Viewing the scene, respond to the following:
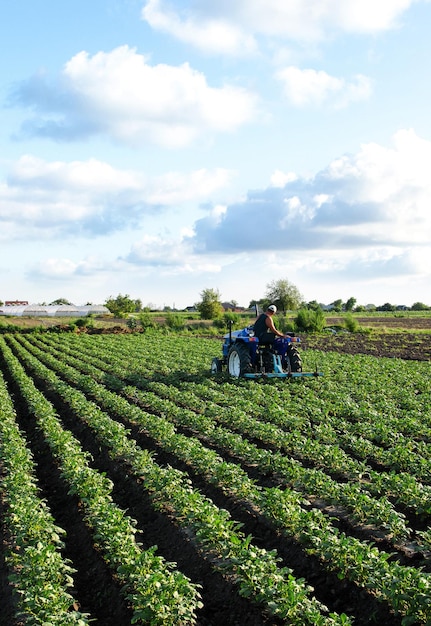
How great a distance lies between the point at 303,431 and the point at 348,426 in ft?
2.74

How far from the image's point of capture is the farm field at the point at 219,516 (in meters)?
5.15

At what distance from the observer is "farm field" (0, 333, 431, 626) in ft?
16.9

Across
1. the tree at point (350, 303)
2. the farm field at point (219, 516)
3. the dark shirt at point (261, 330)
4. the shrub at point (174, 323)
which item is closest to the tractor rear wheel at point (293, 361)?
the dark shirt at point (261, 330)

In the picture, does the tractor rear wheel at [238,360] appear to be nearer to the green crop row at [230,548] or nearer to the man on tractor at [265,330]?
the man on tractor at [265,330]

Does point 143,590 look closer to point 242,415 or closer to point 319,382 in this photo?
point 242,415

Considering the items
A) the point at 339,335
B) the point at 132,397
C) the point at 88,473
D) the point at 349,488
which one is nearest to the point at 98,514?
the point at 88,473

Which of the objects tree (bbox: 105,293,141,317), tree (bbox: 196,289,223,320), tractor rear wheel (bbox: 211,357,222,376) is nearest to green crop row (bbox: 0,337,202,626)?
tractor rear wheel (bbox: 211,357,222,376)

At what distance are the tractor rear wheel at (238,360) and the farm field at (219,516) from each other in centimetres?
198

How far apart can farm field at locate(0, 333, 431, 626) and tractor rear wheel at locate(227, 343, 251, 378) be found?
1978mm

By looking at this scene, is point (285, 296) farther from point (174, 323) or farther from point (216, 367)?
point (216, 367)

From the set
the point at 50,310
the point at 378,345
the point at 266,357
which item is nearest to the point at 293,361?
the point at 266,357

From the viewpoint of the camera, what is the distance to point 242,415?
11.6 metres

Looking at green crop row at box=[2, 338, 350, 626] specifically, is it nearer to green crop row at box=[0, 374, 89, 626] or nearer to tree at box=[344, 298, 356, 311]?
green crop row at box=[0, 374, 89, 626]

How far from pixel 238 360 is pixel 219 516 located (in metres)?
10.6
